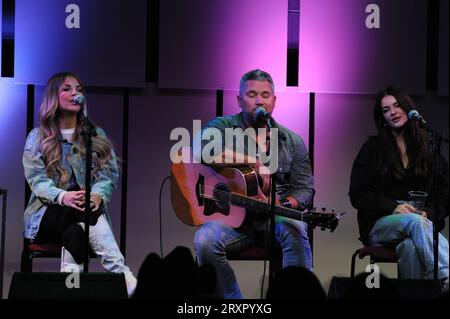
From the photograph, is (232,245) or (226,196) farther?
(226,196)

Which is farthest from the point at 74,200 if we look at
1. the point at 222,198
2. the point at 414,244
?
the point at 414,244

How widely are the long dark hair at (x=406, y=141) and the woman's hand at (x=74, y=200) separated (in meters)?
1.87

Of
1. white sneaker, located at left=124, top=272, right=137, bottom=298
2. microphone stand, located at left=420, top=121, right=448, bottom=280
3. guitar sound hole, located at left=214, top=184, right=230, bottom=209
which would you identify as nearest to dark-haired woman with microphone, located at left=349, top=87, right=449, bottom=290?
microphone stand, located at left=420, top=121, right=448, bottom=280

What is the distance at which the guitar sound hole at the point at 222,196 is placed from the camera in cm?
469

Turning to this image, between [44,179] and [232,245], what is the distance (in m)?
1.16

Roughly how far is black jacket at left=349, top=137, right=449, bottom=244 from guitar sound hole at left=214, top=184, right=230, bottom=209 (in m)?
0.80

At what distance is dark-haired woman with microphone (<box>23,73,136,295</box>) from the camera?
179 inches

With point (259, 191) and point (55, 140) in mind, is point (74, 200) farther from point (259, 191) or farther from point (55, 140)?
point (259, 191)

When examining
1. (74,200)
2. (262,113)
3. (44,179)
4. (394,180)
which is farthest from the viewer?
(394,180)

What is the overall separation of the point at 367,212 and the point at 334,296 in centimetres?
93

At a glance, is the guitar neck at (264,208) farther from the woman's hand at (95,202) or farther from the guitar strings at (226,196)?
the woman's hand at (95,202)

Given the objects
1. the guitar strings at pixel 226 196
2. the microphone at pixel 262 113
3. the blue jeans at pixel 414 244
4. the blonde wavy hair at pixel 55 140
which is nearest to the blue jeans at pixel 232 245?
the guitar strings at pixel 226 196

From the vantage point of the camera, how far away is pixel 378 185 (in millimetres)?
4875

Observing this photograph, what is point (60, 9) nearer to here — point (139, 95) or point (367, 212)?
point (139, 95)
